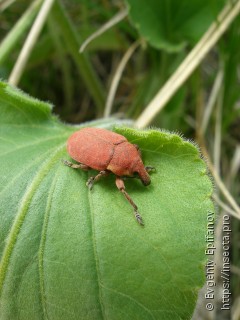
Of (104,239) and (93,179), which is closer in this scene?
(104,239)

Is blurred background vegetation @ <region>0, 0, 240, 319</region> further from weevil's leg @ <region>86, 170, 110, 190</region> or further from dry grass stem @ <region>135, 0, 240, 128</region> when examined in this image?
weevil's leg @ <region>86, 170, 110, 190</region>

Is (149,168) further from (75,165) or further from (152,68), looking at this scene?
(152,68)

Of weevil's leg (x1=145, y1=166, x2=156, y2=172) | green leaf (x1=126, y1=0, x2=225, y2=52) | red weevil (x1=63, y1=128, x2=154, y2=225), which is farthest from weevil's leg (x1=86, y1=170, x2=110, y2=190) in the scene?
green leaf (x1=126, y1=0, x2=225, y2=52)

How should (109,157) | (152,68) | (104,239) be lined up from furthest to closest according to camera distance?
(152,68)
(109,157)
(104,239)

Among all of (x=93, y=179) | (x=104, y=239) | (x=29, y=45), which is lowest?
(x=104, y=239)

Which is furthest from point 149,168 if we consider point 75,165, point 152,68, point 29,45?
point 152,68

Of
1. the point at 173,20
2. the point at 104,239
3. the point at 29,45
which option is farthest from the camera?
the point at 173,20

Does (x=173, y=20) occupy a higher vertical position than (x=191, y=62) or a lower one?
higher
